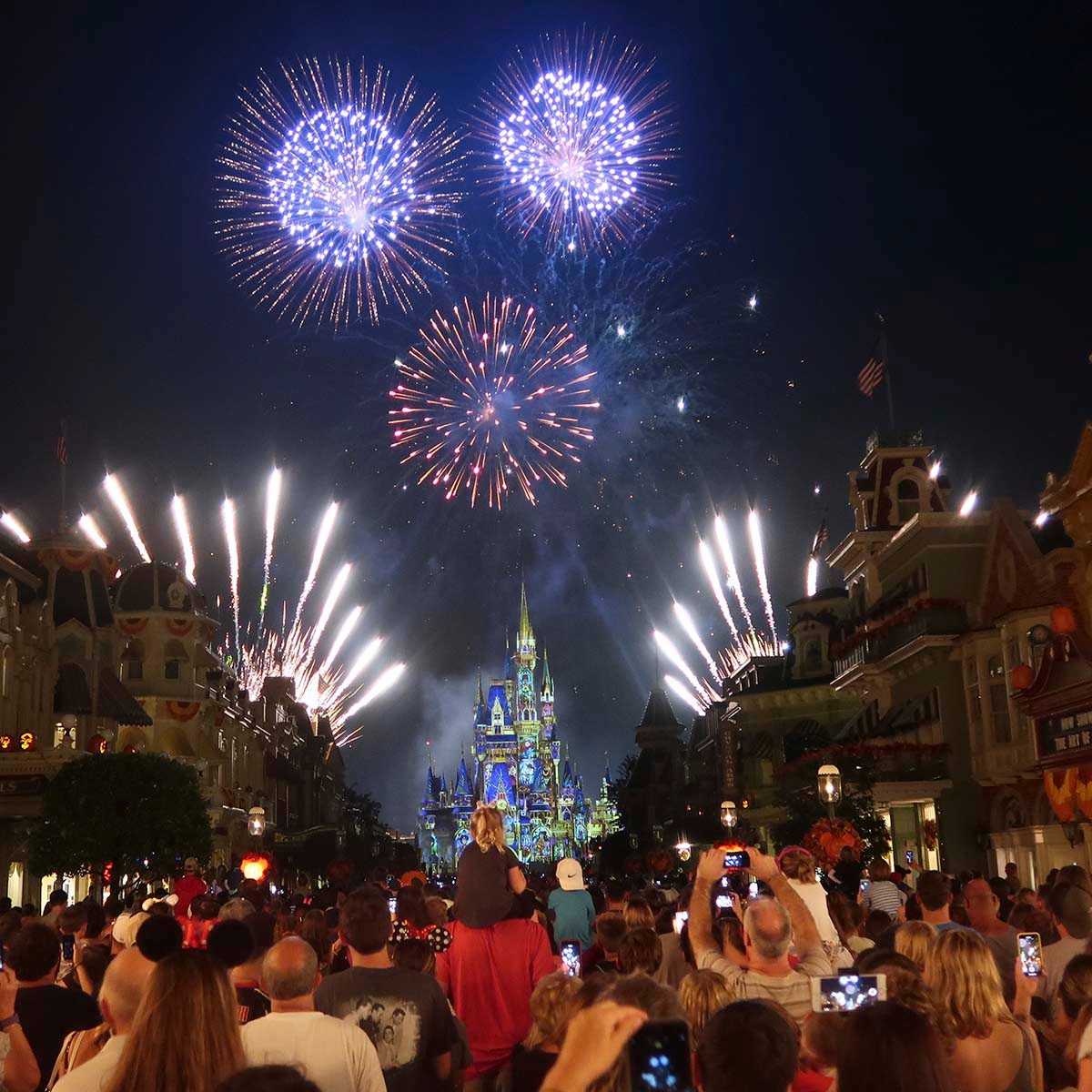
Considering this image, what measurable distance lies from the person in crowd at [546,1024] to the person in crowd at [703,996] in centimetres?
58

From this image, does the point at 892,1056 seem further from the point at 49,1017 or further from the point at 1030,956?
the point at 49,1017

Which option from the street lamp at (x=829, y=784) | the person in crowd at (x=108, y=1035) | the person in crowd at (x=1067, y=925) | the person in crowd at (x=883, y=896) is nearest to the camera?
the person in crowd at (x=108, y=1035)

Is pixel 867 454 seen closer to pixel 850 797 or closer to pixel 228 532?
pixel 850 797

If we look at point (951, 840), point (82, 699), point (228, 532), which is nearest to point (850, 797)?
point (951, 840)

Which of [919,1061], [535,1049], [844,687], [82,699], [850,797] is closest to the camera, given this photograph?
[919,1061]

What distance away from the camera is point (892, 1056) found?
4.57 meters

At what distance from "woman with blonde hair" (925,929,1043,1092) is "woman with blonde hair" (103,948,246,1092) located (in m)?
3.40

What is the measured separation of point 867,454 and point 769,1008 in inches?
2072

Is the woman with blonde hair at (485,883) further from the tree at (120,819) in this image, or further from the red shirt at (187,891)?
the tree at (120,819)

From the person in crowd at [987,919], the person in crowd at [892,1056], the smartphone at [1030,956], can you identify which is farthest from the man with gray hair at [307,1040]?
the person in crowd at [987,919]

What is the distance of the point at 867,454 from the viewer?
55906mm

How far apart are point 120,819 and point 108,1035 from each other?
137 ft

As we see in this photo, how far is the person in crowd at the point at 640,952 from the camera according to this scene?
1015 cm

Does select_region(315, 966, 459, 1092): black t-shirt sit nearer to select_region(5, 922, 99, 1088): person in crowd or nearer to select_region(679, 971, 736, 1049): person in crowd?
select_region(679, 971, 736, 1049): person in crowd
